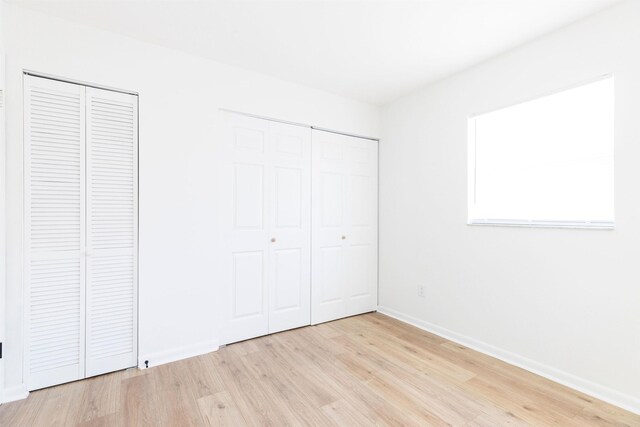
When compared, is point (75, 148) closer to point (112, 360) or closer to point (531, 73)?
point (112, 360)

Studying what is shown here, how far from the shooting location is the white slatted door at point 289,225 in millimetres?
2969

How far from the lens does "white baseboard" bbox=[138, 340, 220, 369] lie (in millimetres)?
2320

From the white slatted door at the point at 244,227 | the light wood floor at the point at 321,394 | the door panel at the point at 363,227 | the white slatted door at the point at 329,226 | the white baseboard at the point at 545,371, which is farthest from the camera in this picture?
the door panel at the point at 363,227

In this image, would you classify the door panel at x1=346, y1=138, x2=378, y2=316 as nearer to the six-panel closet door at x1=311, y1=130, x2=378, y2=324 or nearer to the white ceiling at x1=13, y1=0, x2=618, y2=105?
the six-panel closet door at x1=311, y1=130, x2=378, y2=324

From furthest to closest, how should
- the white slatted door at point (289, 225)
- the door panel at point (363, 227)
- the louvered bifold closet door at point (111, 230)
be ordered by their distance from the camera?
1. the door panel at point (363, 227)
2. the white slatted door at point (289, 225)
3. the louvered bifold closet door at point (111, 230)

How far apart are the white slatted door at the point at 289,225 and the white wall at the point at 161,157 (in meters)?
0.46

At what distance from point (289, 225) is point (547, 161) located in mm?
2228

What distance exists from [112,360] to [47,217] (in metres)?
1.11

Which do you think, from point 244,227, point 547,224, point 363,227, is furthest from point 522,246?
point 244,227

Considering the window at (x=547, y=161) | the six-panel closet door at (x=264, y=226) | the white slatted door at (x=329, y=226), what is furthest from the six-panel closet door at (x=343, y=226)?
the window at (x=547, y=161)

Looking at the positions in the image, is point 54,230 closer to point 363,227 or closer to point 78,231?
point 78,231

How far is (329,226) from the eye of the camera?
11.0ft

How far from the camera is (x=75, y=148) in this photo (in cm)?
212

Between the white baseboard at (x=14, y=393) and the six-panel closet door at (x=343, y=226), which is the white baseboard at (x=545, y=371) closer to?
the six-panel closet door at (x=343, y=226)
